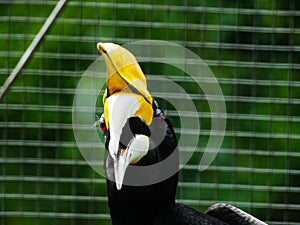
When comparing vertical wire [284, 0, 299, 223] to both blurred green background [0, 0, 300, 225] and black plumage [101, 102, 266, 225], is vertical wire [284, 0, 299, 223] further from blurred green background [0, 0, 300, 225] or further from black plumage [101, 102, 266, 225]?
black plumage [101, 102, 266, 225]

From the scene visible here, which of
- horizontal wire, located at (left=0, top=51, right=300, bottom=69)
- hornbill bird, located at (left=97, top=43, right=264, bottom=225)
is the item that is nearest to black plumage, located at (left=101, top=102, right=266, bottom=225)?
hornbill bird, located at (left=97, top=43, right=264, bottom=225)

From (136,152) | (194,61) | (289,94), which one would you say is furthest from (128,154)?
(289,94)

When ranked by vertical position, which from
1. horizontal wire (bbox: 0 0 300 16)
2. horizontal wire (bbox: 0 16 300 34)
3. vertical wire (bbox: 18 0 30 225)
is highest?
horizontal wire (bbox: 0 0 300 16)

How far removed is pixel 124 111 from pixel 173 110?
3.37ft

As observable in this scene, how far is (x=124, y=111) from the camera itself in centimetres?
142

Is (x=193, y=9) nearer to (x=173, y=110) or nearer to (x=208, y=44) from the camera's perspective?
(x=208, y=44)

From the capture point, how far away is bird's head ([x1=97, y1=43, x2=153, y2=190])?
141cm

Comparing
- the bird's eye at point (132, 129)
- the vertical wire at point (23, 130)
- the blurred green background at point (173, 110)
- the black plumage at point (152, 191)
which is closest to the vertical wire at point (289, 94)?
the blurred green background at point (173, 110)

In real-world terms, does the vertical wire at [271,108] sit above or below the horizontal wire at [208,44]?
below

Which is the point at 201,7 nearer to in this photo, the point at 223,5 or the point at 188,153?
the point at 223,5

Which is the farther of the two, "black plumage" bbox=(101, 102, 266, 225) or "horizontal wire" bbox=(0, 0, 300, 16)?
"horizontal wire" bbox=(0, 0, 300, 16)

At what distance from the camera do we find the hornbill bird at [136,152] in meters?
1.41

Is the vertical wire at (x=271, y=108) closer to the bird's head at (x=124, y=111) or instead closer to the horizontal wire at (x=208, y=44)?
the horizontal wire at (x=208, y=44)

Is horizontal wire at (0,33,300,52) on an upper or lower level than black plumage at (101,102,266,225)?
upper
